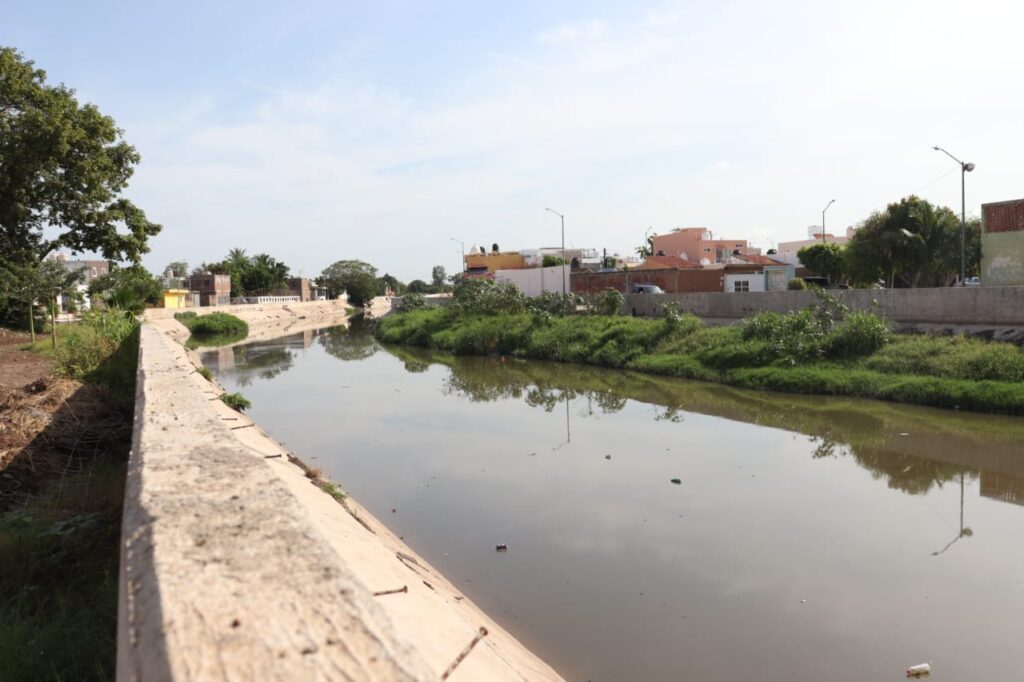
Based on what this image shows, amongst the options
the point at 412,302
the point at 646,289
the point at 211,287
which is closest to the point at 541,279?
the point at 412,302

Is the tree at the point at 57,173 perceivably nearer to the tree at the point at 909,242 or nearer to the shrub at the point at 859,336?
the shrub at the point at 859,336

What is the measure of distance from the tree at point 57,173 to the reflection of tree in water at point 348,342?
1020 centimetres

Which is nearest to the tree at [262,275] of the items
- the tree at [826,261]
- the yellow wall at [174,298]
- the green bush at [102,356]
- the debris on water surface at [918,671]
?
the yellow wall at [174,298]

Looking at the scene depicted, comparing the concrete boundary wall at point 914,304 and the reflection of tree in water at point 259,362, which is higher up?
the concrete boundary wall at point 914,304

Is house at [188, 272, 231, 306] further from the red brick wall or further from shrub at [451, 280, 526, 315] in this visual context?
the red brick wall

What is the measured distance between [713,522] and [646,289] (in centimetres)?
2904

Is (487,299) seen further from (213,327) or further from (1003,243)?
(1003,243)

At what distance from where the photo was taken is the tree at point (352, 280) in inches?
3829

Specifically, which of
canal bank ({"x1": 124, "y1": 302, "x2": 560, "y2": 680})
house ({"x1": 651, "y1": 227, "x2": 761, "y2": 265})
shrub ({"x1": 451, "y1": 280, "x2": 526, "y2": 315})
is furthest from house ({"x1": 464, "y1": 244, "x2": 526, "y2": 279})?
canal bank ({"x1": 124, "y1": 302, "x2": 560, "y2": 680})

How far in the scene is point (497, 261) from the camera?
81750 millimetres

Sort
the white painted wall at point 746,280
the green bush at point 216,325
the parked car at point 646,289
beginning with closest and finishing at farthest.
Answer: the parked car at point 646,289
the white painted wall at point 746,280
the green bush at point 216,325

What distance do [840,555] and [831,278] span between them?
1631 inches

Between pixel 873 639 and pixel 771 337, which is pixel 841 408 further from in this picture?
pixel 873 639

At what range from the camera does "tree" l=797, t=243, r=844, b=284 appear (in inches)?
1756
